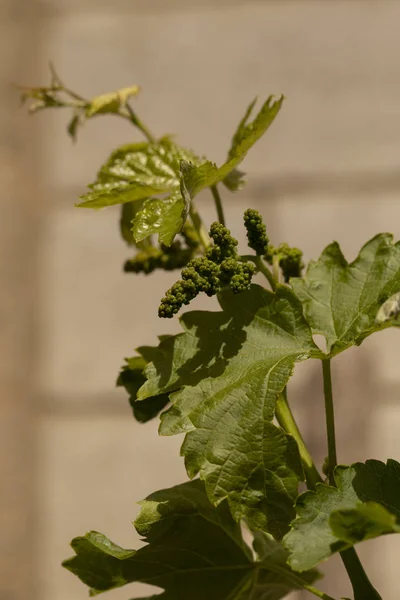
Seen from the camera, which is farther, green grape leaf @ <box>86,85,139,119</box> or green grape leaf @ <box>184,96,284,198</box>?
green grape leaf @ <box>86,85,139,119</box>

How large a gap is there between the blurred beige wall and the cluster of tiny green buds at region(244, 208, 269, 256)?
2.46 feet

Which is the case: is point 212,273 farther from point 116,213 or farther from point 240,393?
point 116,213

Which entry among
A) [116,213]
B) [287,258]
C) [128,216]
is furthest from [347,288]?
[116,213]

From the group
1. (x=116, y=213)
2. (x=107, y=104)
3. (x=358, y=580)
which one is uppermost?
(x=116, y=213)

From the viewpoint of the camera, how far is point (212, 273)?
243 mm

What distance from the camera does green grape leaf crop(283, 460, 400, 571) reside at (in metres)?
0.22

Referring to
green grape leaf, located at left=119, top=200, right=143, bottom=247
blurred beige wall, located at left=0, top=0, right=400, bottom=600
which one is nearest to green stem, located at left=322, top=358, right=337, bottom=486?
green grape leaf, located at left=119, top=200, right=143, bottom=247

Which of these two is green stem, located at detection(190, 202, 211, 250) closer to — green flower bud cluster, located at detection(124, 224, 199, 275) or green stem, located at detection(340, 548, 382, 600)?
green flower bud cluster, located at detection(124, 224, 199, 275)

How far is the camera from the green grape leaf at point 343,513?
0.72ft

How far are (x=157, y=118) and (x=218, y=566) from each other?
2.78ft

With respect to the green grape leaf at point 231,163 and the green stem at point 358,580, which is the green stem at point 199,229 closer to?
the green grape leaf at point 231,163

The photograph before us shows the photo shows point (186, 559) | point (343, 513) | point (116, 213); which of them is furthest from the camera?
point (116, 213)

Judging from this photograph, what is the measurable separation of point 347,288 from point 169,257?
8 cm

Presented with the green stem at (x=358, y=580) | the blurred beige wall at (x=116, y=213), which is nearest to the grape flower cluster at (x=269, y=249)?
the green stem at (x=358, y=580)
